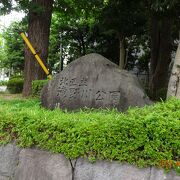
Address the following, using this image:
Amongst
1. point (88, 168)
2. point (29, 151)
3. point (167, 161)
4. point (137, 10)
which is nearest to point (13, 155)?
point (29, 151)

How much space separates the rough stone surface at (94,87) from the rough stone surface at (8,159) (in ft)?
5.70

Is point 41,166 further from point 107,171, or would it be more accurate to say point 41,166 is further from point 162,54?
point 162,54

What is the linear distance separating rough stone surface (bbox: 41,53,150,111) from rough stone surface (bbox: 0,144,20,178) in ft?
5.70

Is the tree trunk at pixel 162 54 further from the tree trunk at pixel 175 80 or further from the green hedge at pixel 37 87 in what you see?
the tree trunk at pixel 175 80

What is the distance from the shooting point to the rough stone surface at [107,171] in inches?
128

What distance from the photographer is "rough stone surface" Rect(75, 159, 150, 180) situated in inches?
128

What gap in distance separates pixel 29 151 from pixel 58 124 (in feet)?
1.96

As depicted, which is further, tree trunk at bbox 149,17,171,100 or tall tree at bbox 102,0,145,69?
tree trunk at bbox 149,17,171,100

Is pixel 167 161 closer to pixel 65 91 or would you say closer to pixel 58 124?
pixel 58 124

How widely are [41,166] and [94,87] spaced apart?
6.63 feet

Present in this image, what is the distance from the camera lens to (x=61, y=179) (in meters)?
3.67

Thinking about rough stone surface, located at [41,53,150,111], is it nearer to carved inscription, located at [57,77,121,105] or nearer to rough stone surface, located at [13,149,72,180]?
carved inscription, located at [57,77,121,105]

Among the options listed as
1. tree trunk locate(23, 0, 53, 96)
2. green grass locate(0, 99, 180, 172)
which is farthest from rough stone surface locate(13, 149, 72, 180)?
tree trunk locate(23, 0, 53, 96)

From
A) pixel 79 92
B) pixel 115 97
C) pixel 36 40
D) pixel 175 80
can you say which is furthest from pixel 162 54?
pixel 115 97
